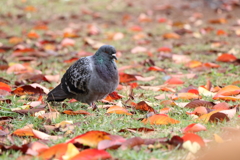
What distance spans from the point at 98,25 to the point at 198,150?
7.55 m

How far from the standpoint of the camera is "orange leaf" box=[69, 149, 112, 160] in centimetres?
278

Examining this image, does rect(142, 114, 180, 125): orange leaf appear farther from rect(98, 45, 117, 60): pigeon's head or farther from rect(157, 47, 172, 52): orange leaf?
rect(157, 47, 172, 52): orange leaf

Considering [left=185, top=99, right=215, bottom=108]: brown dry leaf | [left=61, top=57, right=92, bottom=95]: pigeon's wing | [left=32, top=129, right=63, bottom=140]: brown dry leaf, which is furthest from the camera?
[left=61, top=57, right=92, bottom=95]: pigeon's wing

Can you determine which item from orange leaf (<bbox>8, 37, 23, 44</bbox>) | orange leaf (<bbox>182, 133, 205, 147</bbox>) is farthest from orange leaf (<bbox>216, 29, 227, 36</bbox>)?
orange leaf (<bbox>182, 133, 205, 147</bbox>)

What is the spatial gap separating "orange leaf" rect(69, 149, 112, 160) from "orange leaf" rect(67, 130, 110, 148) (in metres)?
0.22

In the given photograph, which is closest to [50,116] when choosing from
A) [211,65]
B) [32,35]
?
[211,65]

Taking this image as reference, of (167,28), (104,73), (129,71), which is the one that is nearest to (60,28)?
(167,28)

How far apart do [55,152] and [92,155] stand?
296 mm

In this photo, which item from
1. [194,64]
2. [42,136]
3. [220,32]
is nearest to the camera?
[42,136]

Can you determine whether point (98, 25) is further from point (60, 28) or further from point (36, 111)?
point (36, 111)

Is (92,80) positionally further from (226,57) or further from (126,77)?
(226,57)

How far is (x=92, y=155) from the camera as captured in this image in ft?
9.16

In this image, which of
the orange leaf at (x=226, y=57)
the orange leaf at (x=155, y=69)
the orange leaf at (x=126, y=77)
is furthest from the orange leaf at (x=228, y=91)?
the orange leaf at (x=226, y=57)

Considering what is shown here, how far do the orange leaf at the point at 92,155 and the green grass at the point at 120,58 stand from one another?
0.43ft
